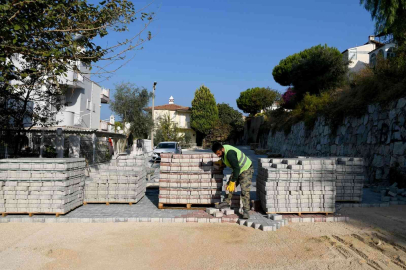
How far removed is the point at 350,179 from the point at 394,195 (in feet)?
5.57

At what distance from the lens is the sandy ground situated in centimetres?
479

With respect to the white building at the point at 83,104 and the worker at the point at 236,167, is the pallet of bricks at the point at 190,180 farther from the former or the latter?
the white building at the point at 83,104

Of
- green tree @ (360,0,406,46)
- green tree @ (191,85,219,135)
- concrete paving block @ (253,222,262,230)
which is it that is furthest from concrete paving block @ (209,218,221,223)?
green tree @ (191,85,219,135)

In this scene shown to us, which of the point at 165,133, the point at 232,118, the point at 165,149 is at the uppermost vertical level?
the point at 232,118

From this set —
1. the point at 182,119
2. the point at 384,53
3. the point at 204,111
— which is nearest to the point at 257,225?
the point at 384,53

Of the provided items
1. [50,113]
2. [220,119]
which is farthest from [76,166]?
[220,119]

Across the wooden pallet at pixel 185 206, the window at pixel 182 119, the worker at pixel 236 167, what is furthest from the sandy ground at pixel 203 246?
the window at pixel 182 119

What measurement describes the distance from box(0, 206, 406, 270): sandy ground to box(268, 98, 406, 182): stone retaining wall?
5088 mm

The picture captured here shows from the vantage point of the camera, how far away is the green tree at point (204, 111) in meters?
55.9

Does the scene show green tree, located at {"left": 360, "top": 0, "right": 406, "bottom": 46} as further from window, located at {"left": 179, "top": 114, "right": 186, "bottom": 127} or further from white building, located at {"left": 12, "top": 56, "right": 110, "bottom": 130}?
window, located at {"left": 179, "top": 114, "right": 186, "bottom": 127}

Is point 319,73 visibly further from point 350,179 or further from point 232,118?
point 232,118

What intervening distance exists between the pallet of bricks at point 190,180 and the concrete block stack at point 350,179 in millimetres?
3384

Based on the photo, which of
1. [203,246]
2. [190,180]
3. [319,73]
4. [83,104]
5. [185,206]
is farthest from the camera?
[83,104]

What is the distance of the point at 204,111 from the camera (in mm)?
56500
